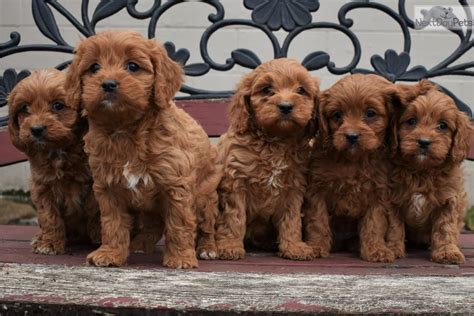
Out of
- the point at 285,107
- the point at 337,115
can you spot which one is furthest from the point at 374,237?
the point at 285,107

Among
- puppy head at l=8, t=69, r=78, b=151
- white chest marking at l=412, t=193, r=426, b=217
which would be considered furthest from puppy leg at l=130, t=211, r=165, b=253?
white chest marking at l=412, t=193, r=426, b=217

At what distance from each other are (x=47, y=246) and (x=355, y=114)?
1.73 m

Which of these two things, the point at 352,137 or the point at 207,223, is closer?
the point at 352,137

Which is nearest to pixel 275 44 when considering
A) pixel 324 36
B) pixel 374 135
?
pixel 374 135

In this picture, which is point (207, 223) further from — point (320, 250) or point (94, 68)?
point (94, 68)

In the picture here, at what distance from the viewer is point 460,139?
4008 millimetres

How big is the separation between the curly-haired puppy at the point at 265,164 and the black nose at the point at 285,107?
108 mm

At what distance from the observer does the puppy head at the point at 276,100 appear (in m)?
3.87

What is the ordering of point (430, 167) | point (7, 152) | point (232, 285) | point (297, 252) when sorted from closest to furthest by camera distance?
point (232, 285), point (297, 252), point (430, 167), point (7, 152)

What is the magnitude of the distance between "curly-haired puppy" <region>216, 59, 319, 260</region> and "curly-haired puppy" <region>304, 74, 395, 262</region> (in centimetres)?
9

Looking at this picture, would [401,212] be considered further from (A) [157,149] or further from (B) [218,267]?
(A) [157,149]

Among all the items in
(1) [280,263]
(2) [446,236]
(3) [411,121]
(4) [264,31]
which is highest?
(4) [264,31]

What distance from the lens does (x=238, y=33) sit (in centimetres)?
676

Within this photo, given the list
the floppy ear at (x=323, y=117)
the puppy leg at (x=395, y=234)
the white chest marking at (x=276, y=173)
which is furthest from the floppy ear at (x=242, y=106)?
the puppy leg at (x=395, y=234)
